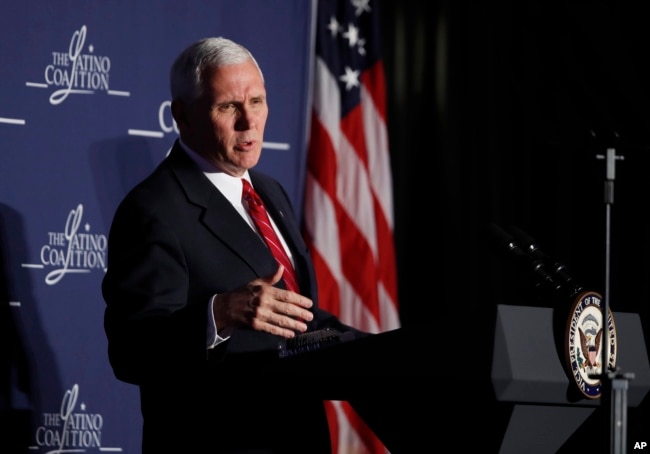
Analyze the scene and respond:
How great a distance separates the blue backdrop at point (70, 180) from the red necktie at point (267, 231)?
3.32 ft

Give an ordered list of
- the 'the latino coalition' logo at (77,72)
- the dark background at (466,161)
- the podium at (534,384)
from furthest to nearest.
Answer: the dark background at (466,161) → the 'the latino coalition' logo at (77,72) → the podium at (534,384)

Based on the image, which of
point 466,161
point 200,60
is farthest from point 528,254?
point 466,161

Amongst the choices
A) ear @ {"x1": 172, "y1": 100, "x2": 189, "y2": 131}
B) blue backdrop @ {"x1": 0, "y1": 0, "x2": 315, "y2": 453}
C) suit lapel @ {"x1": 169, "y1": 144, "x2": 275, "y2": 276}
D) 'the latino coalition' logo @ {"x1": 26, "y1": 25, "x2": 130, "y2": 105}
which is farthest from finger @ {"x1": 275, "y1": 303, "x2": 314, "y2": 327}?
'the latino coalition' logo @ {"x1": 26, "y1": 25, "x2": 130, "y2": 105}

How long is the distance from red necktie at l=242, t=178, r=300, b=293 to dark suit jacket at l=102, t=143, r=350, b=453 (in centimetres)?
10

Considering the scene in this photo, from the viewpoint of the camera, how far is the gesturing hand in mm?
1974

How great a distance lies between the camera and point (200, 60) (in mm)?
2559

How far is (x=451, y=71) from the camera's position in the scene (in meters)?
5.36

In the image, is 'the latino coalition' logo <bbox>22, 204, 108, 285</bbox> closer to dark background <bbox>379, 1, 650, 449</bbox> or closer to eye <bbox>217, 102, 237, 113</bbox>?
eye <bbox>217, 102, 237, 113</bbox>

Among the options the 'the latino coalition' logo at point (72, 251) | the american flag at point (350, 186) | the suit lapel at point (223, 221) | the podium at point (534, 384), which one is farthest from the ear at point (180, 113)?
the american flag at point (350, 186)

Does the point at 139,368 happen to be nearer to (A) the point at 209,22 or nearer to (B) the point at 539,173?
(A) the point at 209,22

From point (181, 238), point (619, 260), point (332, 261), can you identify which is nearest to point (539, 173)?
point (619, 260)

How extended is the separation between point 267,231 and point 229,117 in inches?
11.4

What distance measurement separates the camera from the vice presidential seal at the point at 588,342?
Result: 1892 millimetres

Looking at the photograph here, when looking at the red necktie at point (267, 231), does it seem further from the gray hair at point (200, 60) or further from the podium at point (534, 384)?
the podium at point (534, 384)
